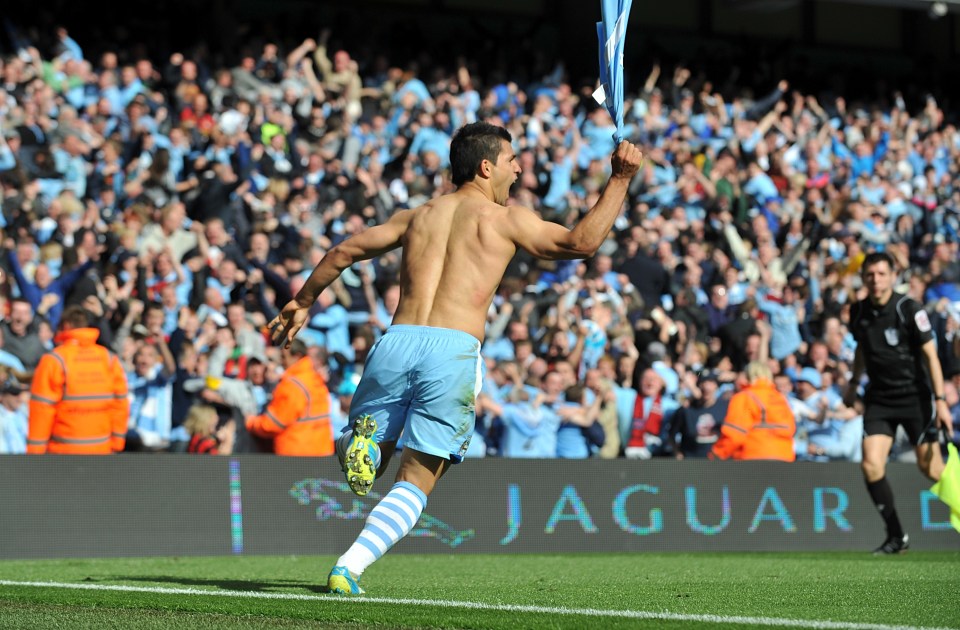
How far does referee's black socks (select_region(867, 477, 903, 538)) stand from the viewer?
11.5 metres

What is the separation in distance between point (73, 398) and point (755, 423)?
19.8 ft

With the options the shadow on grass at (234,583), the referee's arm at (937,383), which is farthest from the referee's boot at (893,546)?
the shadow on grass at (234,583)

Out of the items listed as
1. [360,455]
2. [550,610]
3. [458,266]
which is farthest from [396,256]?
[550,610]

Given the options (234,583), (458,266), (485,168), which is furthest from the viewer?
(234,583)

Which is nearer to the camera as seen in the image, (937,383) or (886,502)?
(937,383)

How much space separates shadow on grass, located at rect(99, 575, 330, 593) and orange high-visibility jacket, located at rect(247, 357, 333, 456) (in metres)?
3.96

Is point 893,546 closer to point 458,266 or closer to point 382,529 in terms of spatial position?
point 458,266

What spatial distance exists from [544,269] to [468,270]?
10.6m

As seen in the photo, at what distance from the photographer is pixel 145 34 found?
19859 millimetres

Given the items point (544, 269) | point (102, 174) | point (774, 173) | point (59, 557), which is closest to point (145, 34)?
point (102, 174)

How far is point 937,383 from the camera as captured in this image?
36.6ft

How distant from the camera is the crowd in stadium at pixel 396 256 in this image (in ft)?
46.2

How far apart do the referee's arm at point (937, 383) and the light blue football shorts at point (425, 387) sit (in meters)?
5.35

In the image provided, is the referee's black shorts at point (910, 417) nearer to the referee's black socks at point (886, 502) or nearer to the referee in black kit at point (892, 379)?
the referee in black kit at point (892, 379)
